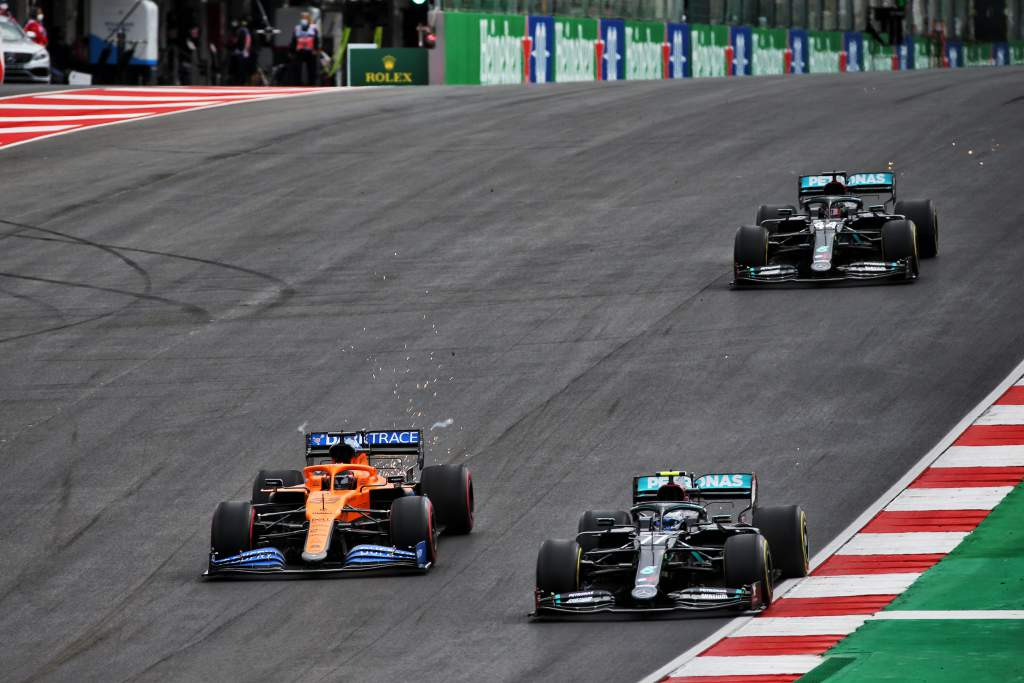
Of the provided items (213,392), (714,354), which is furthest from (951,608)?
(213,392)

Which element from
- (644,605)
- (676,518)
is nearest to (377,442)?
(676,518)

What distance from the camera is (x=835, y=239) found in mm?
22078

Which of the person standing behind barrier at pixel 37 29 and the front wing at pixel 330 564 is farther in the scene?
the person standing behind barrier at pixel 37 29

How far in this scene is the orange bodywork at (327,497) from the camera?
13758mm

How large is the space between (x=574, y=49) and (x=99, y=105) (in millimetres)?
17336

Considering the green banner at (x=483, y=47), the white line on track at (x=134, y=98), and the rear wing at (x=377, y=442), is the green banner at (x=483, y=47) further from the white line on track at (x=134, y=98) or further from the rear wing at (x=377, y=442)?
the rear wing at (x=377, y=442)

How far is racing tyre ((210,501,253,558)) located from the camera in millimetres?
13734

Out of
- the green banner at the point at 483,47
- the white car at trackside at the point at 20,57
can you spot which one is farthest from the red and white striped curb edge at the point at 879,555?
the green banner at the point at 483,47

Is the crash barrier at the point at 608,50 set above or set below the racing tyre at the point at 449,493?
above

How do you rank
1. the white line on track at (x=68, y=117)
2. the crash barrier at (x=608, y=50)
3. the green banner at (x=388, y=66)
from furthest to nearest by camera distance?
the crash barrier at (x=608, y=50), the green banner at (x=388, y=66), the white line on track at (x=68, y=117)

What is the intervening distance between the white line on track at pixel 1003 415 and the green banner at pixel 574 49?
33524 millimetres

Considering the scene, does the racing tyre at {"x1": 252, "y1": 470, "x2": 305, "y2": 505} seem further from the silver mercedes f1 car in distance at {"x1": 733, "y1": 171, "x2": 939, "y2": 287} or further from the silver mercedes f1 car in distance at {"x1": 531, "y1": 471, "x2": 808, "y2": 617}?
the silver mercedes f1 car in distance at {"x1": 733, "y1": 171, "x2": 939, "y2": 287}

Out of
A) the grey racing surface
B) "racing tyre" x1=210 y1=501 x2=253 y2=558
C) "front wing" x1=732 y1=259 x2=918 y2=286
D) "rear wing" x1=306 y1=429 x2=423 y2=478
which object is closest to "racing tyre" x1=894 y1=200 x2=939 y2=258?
the grey racing surface

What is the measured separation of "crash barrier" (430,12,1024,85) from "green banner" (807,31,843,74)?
1.4 inches
